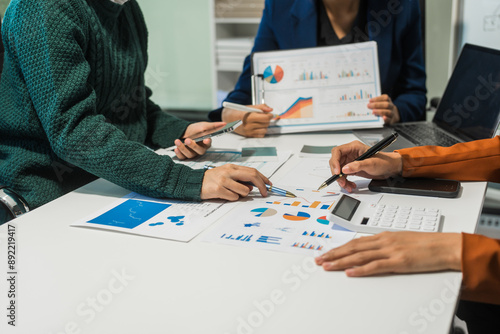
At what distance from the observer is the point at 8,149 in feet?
4.13

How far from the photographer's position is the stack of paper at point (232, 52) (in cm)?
323

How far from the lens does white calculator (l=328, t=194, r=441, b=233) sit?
0.90 m

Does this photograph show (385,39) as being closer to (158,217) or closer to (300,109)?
(300,109)

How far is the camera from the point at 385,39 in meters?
1.80

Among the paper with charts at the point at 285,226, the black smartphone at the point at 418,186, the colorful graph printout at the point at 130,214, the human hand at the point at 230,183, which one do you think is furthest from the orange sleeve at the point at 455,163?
the colorful graph printout at the point at 130,214

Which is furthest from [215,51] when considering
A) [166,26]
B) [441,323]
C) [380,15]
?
[441,323]

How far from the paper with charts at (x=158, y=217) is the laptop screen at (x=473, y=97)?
0.85m

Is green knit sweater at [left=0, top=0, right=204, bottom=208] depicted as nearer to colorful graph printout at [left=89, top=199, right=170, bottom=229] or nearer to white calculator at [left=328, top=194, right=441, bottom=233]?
colorful graph printout at [left=89, top=199, right=170, bottom=229]

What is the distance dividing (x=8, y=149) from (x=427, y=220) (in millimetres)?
976

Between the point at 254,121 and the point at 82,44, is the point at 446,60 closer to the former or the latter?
the point at 254,121

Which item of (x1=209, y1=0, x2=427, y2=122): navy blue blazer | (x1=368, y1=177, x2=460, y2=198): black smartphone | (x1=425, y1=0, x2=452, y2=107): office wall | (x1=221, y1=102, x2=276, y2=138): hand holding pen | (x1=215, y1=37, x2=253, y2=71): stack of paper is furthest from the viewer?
(x1=215, y1=37, x2=253, y2=71): stack of paper

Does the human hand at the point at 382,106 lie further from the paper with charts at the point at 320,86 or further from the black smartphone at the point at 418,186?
the black smartphone at the point at 418,186

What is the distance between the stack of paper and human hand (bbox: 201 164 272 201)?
2221mm

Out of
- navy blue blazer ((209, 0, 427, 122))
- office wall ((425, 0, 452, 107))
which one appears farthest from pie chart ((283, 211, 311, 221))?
office wall ((425, 0, 452, 107))
